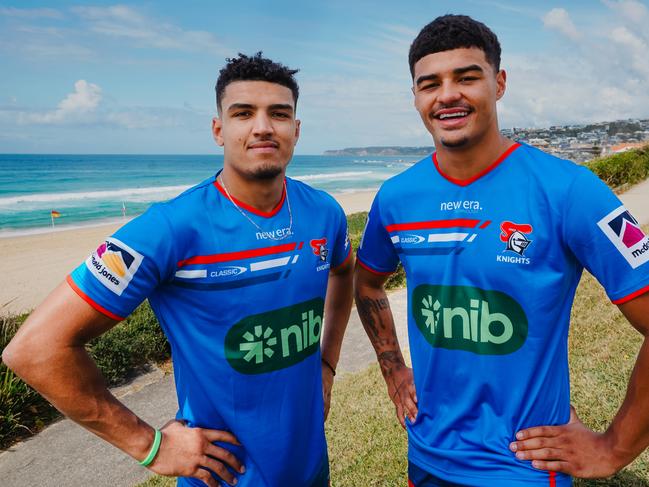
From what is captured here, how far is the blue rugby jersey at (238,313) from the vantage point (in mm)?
2273

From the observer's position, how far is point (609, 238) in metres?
2.07

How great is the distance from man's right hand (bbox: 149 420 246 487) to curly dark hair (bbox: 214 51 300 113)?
1.67m

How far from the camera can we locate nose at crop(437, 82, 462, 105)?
2.41m

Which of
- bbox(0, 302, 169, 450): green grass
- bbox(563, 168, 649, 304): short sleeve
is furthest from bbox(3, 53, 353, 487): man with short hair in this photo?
bbox(0, 302, 169, 450): green grass

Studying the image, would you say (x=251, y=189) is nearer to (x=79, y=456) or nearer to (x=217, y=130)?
(x=217, y=130)

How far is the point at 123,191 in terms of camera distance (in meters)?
52.2

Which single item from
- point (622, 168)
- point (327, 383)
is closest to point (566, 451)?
point (327, 383)

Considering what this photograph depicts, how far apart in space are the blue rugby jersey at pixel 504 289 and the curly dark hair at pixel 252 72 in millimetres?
963

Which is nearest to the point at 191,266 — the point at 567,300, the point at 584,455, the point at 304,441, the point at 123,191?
the point at 304,441

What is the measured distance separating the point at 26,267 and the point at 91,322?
1890cm

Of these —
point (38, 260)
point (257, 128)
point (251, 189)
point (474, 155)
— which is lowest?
point (38, 260)

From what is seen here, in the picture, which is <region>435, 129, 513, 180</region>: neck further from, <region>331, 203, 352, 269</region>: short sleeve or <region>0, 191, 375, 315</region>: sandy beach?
<region>0, 191, 375, 315</region>: sandy beach

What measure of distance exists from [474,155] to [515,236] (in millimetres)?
451

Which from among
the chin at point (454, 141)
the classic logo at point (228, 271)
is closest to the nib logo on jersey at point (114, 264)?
the classic logo at point (228, 271)
